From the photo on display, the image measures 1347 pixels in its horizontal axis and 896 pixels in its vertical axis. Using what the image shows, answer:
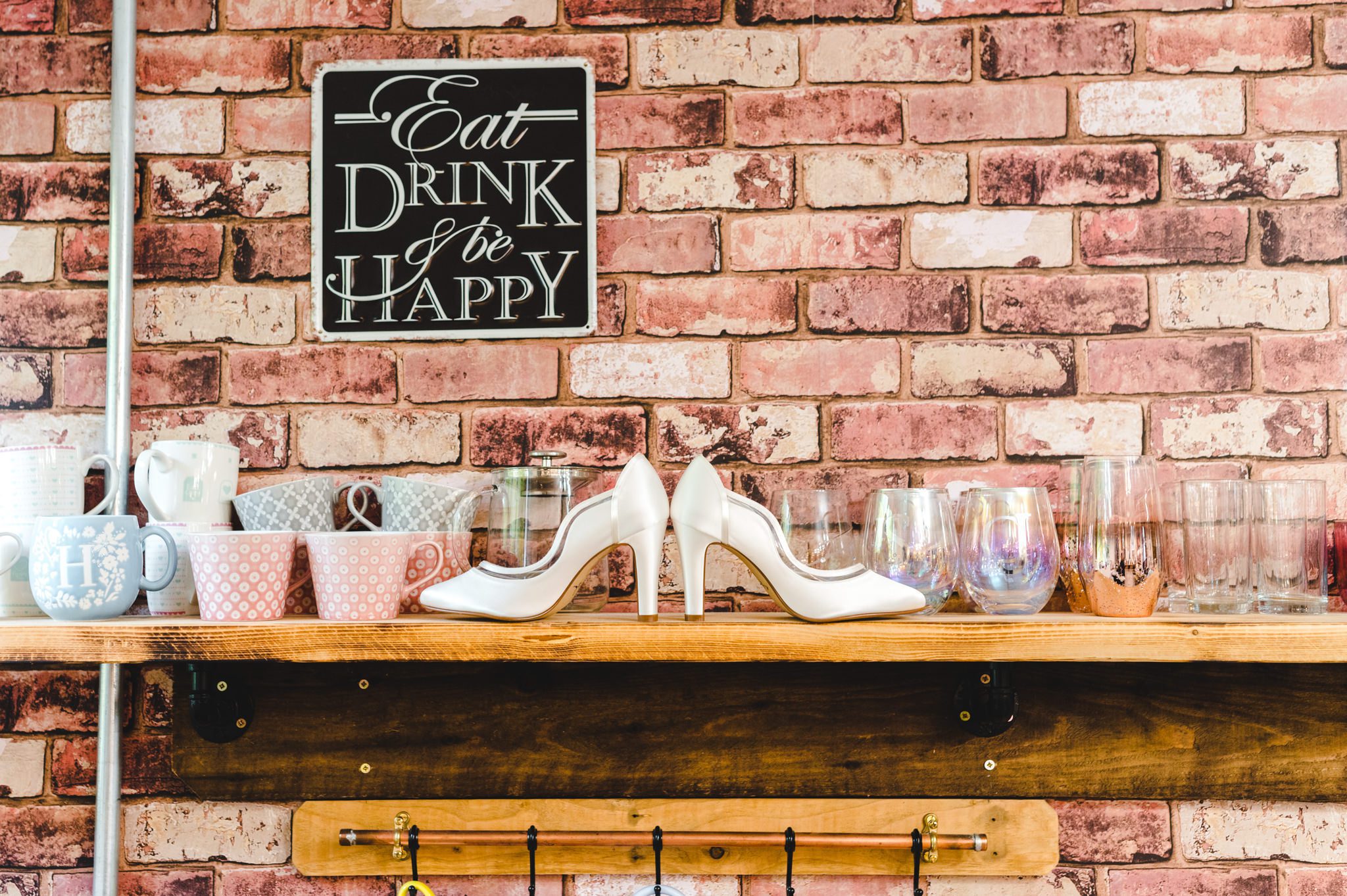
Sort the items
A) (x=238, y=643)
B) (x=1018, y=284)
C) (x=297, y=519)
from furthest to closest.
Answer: (x=1018, y=284), (x=297, y=519), (x=238, y=643)

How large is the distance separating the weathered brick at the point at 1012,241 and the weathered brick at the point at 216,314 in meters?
0.83

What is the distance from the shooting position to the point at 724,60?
3.91ft

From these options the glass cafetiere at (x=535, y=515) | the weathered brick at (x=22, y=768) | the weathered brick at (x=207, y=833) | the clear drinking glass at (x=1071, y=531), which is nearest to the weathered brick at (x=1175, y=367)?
the clear drinking glass at (x=1071, y=531)

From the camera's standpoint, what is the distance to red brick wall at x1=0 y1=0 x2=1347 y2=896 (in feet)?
3.80

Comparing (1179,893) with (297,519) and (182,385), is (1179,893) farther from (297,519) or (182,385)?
(182,385)

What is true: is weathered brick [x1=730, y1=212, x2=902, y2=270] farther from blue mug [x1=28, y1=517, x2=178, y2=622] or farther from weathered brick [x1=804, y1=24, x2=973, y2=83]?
blue mug [x1=28, y1=517, x2=178, y2=622]

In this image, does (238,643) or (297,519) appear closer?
(238,643)

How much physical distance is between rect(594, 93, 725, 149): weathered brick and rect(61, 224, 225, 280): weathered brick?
0.51m

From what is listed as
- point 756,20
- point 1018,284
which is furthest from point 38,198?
point 1018,284

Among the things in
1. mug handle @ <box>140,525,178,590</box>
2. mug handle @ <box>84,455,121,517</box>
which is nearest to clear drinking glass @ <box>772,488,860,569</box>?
mug handle @ <box>140,525,178,590</box>

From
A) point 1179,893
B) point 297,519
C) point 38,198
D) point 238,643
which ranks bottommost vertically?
point 1179,893

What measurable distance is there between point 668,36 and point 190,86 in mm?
614

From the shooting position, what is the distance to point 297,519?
107 centimetres

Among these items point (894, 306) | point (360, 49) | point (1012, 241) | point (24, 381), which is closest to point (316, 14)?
point (360, 49)
